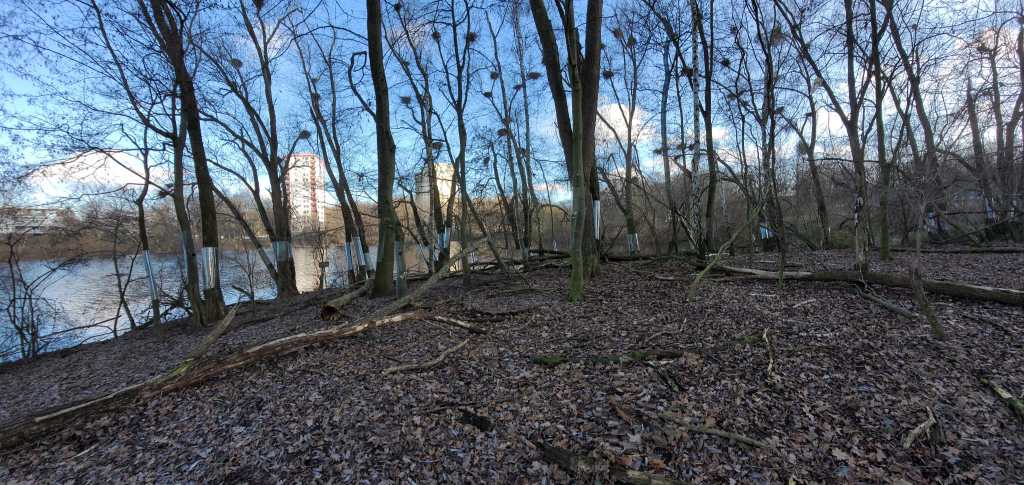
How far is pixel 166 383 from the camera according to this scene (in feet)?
11.1

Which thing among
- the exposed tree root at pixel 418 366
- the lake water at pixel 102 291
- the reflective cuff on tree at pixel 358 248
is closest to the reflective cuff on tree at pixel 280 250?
the lake water at pixel 102 291

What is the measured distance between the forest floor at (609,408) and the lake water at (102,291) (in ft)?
14.1

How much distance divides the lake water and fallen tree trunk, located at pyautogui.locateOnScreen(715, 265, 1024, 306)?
6520 mm

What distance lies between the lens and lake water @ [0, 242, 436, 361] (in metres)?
8.73

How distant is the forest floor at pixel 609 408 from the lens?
87.2 inches

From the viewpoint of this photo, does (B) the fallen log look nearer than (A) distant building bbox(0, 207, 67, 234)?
Yes

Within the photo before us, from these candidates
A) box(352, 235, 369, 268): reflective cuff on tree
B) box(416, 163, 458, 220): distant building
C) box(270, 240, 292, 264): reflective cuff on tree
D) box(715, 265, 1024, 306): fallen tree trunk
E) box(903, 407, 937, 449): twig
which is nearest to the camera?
box(903, 407, 937, 449): twig

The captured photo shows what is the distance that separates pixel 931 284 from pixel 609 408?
442 centimetres

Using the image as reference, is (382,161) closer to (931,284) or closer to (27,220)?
(27,220)

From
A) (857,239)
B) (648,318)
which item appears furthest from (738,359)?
(857,239)

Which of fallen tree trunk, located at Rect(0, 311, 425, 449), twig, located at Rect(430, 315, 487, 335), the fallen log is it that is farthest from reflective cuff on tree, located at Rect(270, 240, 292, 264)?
the fallen log

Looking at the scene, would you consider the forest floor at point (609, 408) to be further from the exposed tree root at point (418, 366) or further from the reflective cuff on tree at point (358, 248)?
the reflective cuff on tree at point (358, 248)

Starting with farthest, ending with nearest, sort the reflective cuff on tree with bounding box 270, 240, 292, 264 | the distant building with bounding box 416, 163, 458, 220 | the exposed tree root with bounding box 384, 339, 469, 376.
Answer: the reflective cuff on tree with bounding box 270, 240, 292, 264 → the distant building with bounding box 416, 163, 458, 220 → the exposed tree root with bounding box 384, 339, 469, 376

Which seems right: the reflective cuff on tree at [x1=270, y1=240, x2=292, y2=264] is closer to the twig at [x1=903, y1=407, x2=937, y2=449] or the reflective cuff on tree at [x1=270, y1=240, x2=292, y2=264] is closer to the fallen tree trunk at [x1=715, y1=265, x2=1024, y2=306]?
the fallen tree trunk at [x1=715, y1=265, x2=1024, y2=306]
